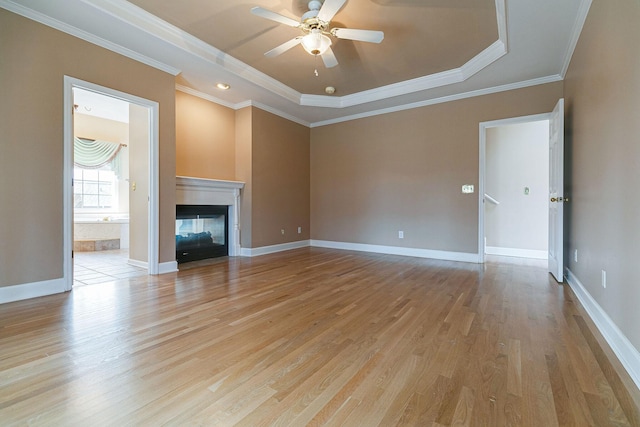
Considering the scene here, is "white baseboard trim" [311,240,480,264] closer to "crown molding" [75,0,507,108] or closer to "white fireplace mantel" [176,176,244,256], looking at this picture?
"white fireplace mantel" [176,176,244,256]

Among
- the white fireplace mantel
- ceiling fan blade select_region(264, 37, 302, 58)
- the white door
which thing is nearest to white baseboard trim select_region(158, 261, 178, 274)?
the white fireplace mantel

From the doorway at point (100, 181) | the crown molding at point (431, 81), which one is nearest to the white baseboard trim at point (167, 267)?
the doorway at point (100, 181)

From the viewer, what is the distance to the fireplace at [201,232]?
14.0ft

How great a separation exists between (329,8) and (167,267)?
3.38 metres

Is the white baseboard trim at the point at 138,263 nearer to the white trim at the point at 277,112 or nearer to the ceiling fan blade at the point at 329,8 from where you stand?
the white trim at the point at 277,112

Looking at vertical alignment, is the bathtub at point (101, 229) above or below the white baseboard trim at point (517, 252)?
above

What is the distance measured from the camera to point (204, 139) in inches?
181

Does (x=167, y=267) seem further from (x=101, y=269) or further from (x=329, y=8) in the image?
(x=329, y=8)

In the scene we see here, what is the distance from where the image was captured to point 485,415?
1.16 m

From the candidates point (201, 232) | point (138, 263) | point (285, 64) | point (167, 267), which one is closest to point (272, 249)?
point (201, 232)

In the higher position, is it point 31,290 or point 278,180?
point 278,180

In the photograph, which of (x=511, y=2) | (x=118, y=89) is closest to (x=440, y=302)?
(x=511, y=2)

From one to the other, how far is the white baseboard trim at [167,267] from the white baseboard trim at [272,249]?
52.1 inches

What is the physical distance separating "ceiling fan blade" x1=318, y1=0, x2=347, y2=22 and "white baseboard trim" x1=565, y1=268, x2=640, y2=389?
2925 millimetres
